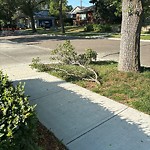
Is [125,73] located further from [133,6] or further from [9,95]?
[9,95]

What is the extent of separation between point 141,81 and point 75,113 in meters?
2.70

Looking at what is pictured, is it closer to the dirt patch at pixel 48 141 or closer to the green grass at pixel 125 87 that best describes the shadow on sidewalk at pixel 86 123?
the dirt patch at pixel 48 141

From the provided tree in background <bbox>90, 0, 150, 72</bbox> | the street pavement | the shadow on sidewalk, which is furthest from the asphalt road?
the shadow on sidewalk

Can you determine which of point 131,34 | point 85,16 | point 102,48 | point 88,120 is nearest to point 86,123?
point 88,120

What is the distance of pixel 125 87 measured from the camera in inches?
284

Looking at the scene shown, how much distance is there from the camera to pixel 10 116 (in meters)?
3.11

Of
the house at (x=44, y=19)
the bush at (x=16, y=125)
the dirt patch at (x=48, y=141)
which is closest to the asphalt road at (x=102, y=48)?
the dirt patch at (x=48, y=141)

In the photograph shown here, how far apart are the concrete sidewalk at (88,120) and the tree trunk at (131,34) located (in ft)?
6.21

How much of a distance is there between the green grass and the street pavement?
24 centimetres

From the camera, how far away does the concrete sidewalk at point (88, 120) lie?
4504mm

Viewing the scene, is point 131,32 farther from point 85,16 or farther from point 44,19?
point 44,19

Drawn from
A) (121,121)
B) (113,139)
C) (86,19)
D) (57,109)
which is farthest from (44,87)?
(86,19)

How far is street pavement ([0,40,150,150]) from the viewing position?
4504 mm

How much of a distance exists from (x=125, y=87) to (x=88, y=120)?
2196 millimetres
